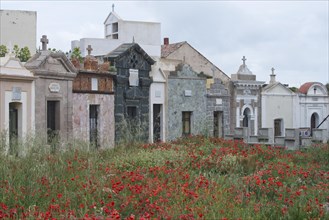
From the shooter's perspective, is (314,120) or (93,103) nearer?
(93,103)

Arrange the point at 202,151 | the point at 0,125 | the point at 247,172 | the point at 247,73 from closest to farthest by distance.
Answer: the point at 247,172
the point at 202,151
the point at 0,125
the point at 247,73

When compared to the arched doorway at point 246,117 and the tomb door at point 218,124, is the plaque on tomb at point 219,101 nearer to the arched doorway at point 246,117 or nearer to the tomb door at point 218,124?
the tomb door at point 218,124

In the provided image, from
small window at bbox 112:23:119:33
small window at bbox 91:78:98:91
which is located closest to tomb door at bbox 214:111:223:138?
small window at bbox 112:23:119:33

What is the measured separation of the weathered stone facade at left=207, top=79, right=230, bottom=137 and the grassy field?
37.7 ft

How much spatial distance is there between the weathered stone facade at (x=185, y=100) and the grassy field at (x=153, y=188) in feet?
31.1

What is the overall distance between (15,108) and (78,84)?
2709 mm

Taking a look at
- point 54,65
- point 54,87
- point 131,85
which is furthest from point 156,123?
point 54,65

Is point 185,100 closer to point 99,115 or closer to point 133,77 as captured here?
point 133,77

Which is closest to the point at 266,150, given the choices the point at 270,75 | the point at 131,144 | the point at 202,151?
the point at 202,151

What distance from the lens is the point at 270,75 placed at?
2909 centimetres

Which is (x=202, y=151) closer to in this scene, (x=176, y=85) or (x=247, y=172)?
(x=247, y=172)

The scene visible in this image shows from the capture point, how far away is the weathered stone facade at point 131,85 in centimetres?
2052

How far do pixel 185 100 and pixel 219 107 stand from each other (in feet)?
7.91

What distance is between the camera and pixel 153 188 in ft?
28.6
